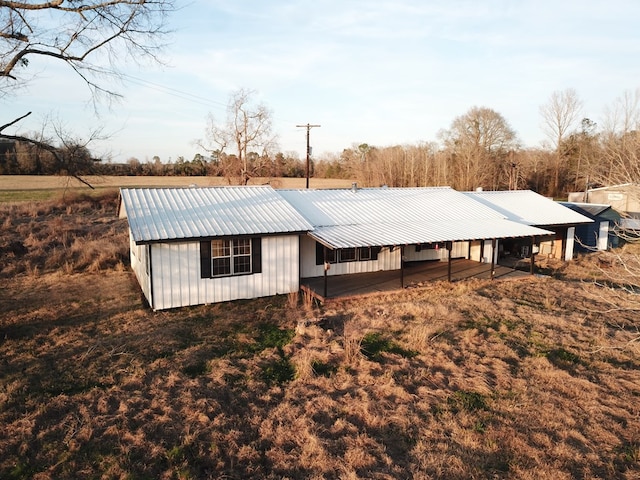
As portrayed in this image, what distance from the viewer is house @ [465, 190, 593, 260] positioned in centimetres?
2116

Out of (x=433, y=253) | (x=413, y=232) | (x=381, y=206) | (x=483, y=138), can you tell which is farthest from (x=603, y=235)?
(x=483, y=138)

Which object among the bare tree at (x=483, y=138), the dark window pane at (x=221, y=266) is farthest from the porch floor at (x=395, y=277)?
the bare tree at (x=483, y=138)

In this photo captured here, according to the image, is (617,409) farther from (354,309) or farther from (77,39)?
(77,39)

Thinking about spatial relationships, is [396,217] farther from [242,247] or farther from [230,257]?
[230,257]

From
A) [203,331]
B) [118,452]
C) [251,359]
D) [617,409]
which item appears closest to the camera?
[118,452]

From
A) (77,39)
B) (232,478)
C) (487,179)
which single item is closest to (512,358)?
(232,478)

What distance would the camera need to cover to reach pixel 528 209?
2270 cm

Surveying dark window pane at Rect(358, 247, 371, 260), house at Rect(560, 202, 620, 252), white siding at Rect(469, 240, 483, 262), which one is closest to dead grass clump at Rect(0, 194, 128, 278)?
dark window pane at Rect(358, 247, 371, 260)

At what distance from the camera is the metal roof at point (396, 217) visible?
49.4 ft

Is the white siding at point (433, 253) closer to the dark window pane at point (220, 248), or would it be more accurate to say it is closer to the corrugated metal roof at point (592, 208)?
the dark window pane at point (220, 248)

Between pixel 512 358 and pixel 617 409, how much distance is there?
238 centimetres

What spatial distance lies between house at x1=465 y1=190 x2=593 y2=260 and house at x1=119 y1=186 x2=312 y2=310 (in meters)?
11.8

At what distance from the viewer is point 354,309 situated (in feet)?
43.5

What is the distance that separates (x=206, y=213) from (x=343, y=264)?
5600 mm
